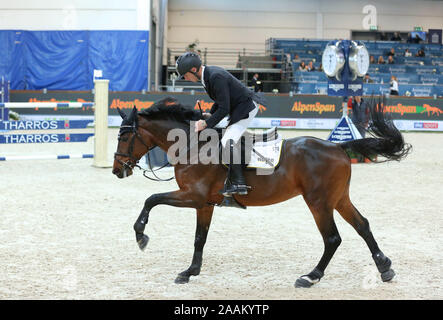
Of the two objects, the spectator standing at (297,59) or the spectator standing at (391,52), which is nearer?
the spectator standing at (297,59)

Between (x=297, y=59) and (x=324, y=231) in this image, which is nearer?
(x=324, y=231)

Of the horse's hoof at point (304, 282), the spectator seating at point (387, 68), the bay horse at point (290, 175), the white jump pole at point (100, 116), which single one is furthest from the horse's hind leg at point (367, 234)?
the spectator seating at point (387, 68)

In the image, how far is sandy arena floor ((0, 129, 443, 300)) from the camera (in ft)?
17.5

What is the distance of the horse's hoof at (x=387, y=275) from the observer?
559 centimetres

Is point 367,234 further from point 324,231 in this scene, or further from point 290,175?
point 290,175

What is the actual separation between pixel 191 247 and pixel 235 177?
68.4 inches

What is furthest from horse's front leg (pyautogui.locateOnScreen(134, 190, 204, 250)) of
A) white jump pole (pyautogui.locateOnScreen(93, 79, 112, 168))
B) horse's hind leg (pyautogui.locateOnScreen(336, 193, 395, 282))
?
white jump pole (pyautogui.locateOnScreen(93, 79, 112, 168))

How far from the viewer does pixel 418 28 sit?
38.9 meters

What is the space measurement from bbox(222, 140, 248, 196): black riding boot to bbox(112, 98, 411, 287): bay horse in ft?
0.33

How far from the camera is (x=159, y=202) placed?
5340mm

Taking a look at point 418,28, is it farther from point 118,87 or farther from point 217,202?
point 217,202

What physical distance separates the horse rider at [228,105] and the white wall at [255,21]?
3211cm

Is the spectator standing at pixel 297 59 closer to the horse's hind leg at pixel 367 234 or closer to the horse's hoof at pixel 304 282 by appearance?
the horse's hind leg at pixel 367 234

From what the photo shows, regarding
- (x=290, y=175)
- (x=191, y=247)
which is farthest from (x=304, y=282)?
(x=191, y=247)
